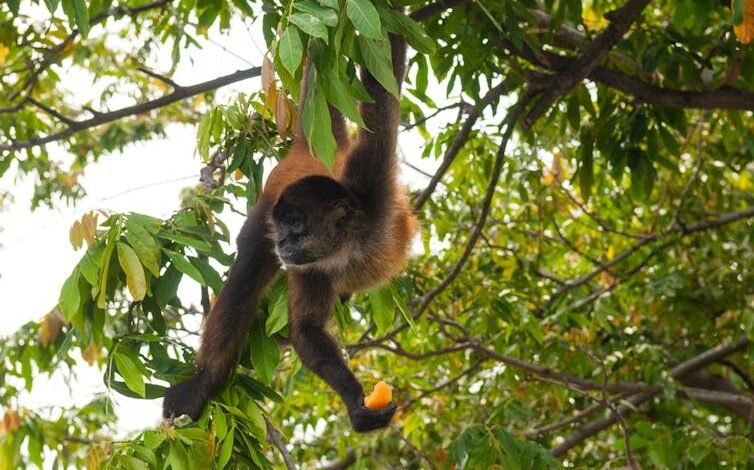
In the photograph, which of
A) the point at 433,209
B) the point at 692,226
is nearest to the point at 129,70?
the point at 433,209

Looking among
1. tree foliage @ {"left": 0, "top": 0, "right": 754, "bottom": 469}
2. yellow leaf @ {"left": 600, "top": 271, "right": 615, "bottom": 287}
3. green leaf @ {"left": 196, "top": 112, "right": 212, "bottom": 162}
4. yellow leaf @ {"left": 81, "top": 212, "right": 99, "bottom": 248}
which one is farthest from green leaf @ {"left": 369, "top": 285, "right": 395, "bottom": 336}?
yellow leaf @ {"left": 600, "top": 271, "right": 615, "bottom": 287}

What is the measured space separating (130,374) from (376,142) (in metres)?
1.44

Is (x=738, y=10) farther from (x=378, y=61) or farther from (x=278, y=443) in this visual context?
(x=278, y=443)

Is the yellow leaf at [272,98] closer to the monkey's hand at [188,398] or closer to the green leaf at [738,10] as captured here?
the monkey's hand at [188,398]

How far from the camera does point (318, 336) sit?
17.1ft

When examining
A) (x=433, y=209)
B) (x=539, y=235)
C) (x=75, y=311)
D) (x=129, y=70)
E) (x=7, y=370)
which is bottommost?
(x=75, y=311)

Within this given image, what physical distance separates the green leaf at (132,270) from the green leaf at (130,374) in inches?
11.3

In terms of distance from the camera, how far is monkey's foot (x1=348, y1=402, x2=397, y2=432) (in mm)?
4723

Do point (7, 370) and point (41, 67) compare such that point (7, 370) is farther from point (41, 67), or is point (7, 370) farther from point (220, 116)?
point (220, 116)

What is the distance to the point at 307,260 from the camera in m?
5.21

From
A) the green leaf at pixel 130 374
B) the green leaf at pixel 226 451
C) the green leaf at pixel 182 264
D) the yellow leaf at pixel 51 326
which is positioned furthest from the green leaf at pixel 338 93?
the yellow leaf at pixel 51 326

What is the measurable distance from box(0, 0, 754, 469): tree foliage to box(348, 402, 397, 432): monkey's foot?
0.35 metres

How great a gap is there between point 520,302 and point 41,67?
3430 millimetres

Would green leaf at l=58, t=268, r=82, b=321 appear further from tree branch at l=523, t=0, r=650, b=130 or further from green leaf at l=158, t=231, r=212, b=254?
tree branch at l=523, t=0, r=650, b=130
